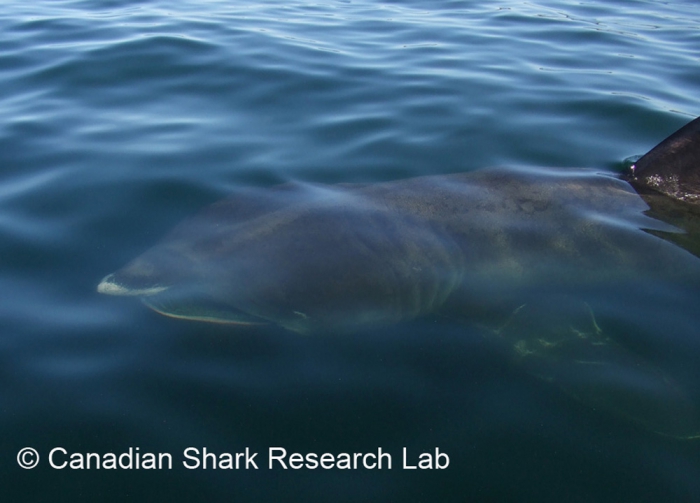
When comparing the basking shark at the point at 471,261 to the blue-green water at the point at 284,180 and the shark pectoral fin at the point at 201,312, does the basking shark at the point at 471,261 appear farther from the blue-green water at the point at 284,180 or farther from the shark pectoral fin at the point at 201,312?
the blue-green water at the point at 284,180

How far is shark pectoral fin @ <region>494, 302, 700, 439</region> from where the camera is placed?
399 centimetres

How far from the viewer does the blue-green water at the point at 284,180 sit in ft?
12.0

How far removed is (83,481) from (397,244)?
2.93 m

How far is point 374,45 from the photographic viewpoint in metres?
11.8

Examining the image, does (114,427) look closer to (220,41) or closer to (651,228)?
(651,228)

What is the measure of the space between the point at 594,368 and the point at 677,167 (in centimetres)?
285

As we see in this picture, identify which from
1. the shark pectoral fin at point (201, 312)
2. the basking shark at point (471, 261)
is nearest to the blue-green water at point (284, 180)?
the shark pectoral fin at point (201, 312)

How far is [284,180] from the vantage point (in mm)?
6816

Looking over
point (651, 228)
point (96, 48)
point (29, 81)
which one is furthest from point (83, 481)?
point (96, 48)

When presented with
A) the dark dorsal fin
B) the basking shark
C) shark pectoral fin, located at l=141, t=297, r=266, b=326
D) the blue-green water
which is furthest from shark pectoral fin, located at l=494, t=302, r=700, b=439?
the dark dorsal fin

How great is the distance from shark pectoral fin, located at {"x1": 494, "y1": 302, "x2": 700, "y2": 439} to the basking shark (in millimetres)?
10

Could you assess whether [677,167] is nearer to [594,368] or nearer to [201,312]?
[594,368]

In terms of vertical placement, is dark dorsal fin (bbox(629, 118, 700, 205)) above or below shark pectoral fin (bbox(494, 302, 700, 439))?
above

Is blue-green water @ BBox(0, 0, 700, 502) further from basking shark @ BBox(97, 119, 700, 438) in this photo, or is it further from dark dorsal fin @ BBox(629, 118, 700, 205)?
dark dorsal fin @ BBox(629, 118, 700, 205)
